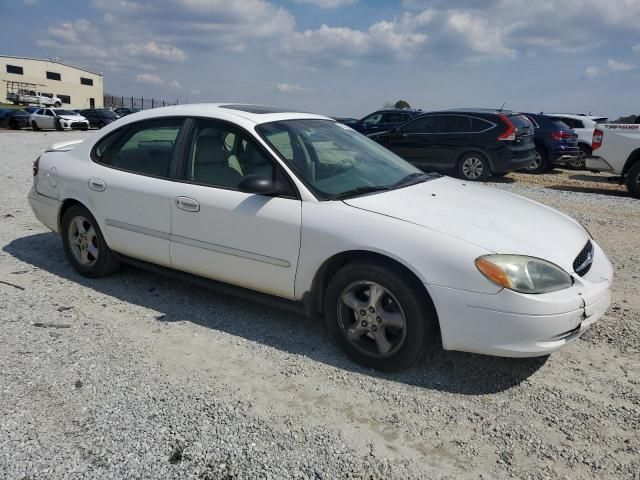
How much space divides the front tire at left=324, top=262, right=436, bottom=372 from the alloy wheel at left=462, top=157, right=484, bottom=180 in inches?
371

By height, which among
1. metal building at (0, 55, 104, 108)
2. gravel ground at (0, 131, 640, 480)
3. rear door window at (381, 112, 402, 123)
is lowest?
gravel ground at (0, 131, 640, 480)

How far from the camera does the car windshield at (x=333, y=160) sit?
3.60 metres

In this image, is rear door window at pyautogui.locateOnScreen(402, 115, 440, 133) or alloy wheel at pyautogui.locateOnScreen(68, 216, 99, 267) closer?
alloy wheel at pyautogui.locateOnScreen(68, 216, 99, 267)

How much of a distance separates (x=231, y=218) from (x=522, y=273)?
6.28ft

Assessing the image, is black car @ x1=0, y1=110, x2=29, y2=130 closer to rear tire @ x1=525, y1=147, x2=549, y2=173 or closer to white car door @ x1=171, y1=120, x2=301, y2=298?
rear tire @ x1=525, y1=147, x2=549, y2=173

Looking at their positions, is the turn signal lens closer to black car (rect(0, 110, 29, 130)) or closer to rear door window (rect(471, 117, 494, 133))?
rear door window (rect(471, 117, 494, 133))

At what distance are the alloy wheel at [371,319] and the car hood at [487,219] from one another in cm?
49

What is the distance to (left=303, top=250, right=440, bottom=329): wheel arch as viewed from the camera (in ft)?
10.0

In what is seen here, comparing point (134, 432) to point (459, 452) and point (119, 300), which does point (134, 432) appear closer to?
point (459, 452)

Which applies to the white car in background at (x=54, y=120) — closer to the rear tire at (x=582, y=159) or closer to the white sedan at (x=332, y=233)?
the rear tire at (x=582, y=159)

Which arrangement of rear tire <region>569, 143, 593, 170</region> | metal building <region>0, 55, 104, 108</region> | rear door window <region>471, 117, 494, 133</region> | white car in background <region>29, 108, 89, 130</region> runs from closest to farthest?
1. rear door window <region>471, 117, 494, 133</region>
2. rear tire <region>569, 143, 593, 170</region>
3. white car in background <region>29, 108, 89, 130</region>
4. metal building <region>0, 55, 104, 108</region>

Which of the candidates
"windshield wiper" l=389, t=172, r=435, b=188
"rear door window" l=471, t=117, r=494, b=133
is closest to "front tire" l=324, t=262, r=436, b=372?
"windshield wiper" l=389, t=172, r=435, b=188

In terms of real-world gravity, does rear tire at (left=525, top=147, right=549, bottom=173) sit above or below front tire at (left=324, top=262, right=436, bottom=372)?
above

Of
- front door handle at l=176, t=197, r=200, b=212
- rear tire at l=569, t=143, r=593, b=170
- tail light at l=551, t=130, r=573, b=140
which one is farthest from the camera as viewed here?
rear tire at l=569, t=143, r=593, b=170
